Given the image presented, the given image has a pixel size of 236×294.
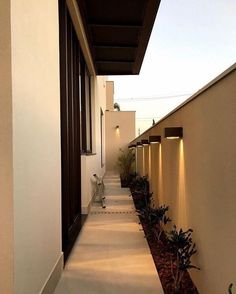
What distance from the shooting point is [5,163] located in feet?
6.46

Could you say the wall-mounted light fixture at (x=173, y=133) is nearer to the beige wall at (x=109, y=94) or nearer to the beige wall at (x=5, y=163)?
the beige wall at (x=5, y=163)

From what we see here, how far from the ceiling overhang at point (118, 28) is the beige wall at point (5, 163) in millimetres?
3224

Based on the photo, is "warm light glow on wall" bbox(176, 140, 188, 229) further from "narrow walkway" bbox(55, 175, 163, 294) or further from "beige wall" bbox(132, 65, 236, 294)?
"narrow walkway" bbox(55, 175, 163, 294)

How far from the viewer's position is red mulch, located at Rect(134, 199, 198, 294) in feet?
9.73

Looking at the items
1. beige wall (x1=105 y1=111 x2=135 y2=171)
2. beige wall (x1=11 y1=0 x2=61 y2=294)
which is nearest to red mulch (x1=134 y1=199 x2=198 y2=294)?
beige wall (x1=11 y1=0 x2=61 y2=294)

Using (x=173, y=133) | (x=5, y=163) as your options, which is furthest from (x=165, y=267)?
(x=5, y=163)

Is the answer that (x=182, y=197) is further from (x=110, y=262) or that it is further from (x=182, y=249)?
(x=110, y=262)

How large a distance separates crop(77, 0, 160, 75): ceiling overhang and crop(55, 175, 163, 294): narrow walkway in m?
3.29

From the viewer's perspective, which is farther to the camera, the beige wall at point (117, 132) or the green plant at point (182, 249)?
the beige wall at point (117, 132)

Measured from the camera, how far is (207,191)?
239cm

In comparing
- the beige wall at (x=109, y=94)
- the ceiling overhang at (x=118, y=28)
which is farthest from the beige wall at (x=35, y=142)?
the beige wall at (x=109, y=94)

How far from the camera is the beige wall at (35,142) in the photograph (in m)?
2.07

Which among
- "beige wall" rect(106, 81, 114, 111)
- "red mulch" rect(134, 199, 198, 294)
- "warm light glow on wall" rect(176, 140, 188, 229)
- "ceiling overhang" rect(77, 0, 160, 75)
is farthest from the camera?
"beige wall" rect(106, 81, 114, 111)

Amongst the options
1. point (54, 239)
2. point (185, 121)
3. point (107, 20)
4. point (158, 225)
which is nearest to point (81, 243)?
point (158, 225)
